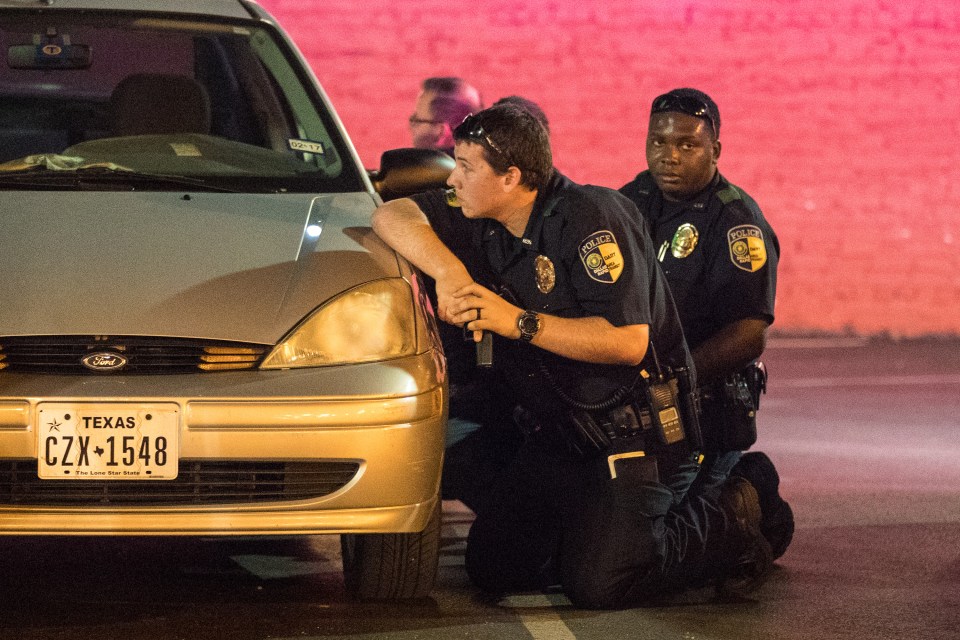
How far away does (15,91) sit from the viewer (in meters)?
5.95

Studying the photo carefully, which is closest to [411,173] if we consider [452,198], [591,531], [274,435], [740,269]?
[452,198]

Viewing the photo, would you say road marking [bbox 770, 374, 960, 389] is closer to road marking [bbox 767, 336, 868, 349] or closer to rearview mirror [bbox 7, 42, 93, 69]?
road marking [bbox 767, 336, 868, 349]

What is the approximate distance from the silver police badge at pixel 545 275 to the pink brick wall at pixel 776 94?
20.2 feet

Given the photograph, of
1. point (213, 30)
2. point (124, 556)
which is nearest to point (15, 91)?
point (213, 30)

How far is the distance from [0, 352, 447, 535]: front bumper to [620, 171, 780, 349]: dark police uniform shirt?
55.1 inches

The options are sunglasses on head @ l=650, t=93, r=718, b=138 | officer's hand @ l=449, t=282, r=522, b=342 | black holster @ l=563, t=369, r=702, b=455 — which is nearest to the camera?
officer's hand @ l=449, t=282, r=522, b=342

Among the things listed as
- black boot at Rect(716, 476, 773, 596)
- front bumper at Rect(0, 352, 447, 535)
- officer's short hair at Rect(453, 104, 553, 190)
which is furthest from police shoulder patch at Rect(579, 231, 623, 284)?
black boot at Rect(716, 476, 773, 596)

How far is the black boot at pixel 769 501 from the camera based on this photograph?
454 centimetres

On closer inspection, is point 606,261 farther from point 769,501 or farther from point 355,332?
point 769,501

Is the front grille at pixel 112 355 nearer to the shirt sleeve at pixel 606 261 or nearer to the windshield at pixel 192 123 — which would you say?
the windshield at pixel 192 123

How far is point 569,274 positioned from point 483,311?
300 mm

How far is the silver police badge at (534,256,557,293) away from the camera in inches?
165

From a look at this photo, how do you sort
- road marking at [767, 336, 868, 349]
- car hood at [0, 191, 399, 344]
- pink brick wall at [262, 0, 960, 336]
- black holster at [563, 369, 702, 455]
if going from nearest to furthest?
car hood at [0, 191, 399, 344]
black holster at [563, 369, 702, 455]
pink brick wall at [262, 0, 960, 336]
road marking at [767, 336, 868, 349]

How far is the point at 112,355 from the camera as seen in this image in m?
3.54
